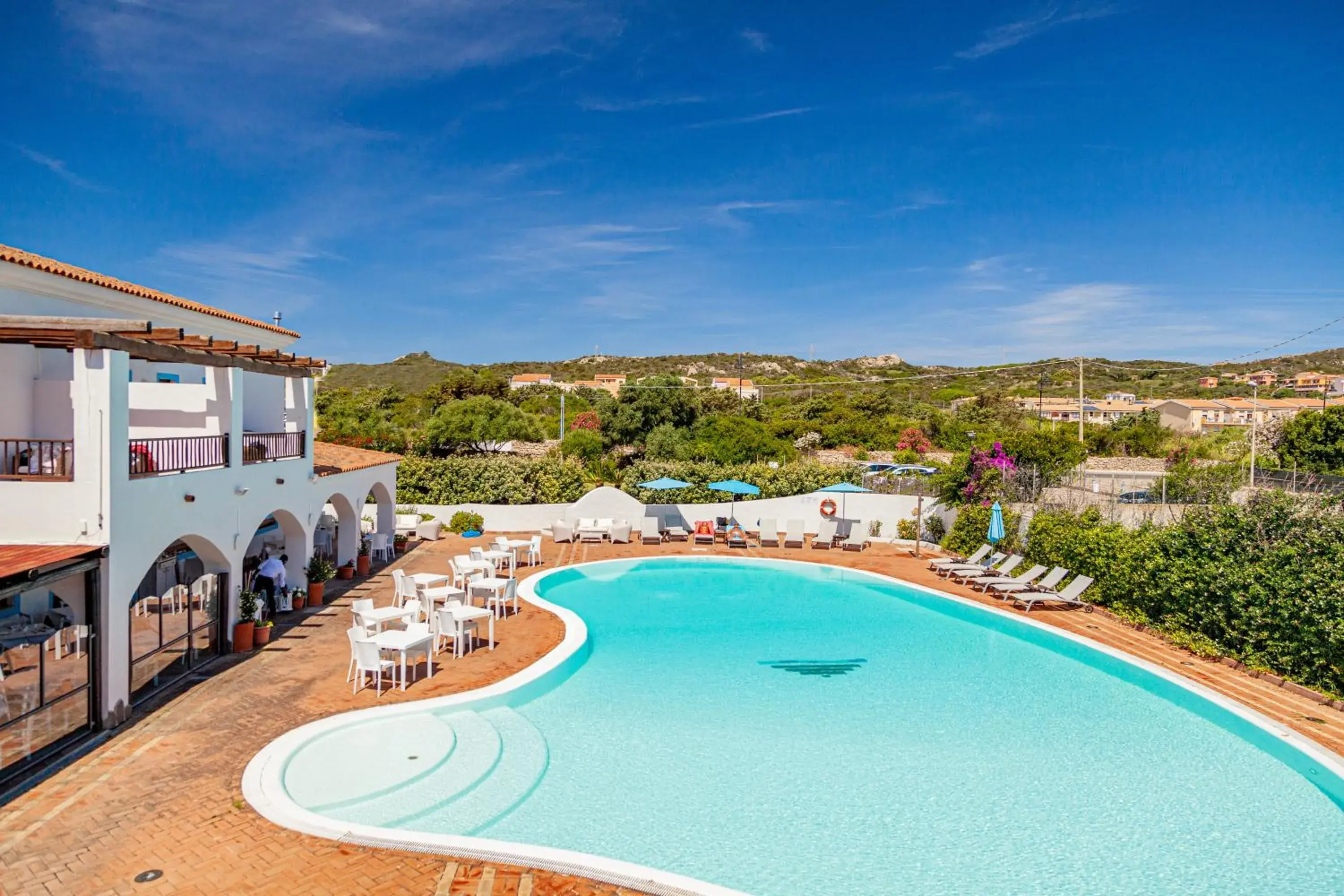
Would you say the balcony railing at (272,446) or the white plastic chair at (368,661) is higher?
the balcony railing at (272,446)

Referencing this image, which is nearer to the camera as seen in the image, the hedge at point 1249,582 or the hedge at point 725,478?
the hedge at point 1249,582

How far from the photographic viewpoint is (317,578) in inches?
550

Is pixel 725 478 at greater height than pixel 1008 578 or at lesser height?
greater

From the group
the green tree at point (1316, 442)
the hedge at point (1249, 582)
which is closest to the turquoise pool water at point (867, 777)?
the hedge at point (1249, 582)

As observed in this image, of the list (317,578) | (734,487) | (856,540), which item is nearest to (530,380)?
(734,487)

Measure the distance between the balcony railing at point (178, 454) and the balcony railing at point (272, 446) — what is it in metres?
0.69

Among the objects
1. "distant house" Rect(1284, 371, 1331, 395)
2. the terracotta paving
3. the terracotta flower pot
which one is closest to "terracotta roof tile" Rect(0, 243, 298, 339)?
the terracotta flower pot

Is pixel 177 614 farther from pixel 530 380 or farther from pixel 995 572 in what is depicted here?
pixel 530 380

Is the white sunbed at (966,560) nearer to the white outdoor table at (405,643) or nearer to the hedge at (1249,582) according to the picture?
the hedge at (1249,582)

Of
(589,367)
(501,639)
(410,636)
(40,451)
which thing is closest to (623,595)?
(501,639)

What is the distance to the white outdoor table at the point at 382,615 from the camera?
35.4ft

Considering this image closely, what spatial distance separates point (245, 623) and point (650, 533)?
42.9 feet

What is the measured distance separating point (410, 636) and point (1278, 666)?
12.2 metres

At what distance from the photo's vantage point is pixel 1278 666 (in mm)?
10617
